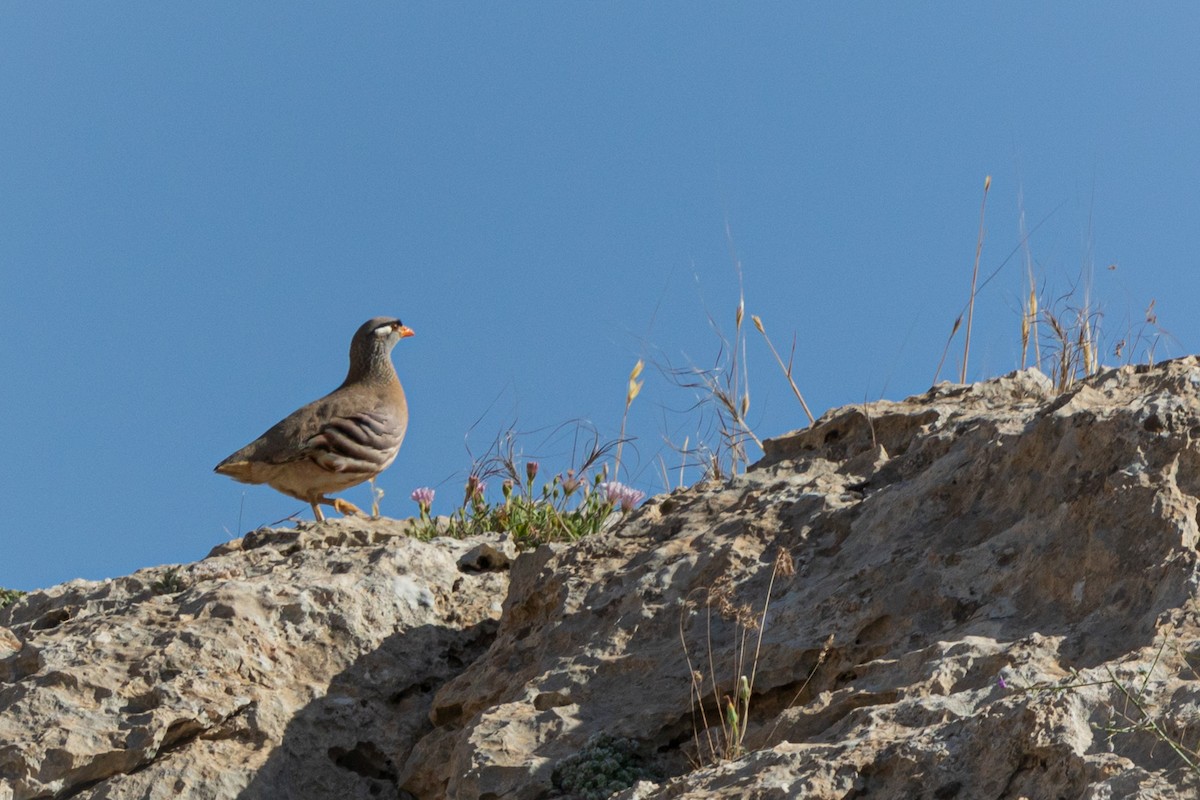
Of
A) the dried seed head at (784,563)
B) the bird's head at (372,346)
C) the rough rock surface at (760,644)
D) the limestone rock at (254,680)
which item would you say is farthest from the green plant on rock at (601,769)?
the bird's head at (372,346)

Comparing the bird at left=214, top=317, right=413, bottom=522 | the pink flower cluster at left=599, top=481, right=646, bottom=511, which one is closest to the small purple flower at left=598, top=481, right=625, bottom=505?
the pink flower cluster at left=599, top=481, right=646, bottom=511

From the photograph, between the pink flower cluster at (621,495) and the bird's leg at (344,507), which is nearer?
the pink flower cluster at (621,495)

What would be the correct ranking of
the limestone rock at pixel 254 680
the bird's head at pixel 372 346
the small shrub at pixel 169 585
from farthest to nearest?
the bird's head at pixel 372 346
the small shrub at pixel 169 585
the limestone rock at pixel 254 680

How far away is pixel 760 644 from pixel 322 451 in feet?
20.2

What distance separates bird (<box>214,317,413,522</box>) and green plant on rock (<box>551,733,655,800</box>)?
5815 millimetres

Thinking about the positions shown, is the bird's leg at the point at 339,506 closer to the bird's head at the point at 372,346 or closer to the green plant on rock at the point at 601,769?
the bird's head at the point at 372,346

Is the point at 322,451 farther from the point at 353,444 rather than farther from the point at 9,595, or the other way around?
the point at 9,595

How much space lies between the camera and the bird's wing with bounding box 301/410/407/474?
9594 millimetres

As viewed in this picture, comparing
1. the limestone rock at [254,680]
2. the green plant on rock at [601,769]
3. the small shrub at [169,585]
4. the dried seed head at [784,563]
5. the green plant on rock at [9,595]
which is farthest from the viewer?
the green plant on rock at [9,595]

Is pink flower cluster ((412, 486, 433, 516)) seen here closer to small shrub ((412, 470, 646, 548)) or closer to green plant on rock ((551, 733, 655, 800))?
small shrub ((412, 470, 646, 548))

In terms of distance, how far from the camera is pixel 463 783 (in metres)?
3.85

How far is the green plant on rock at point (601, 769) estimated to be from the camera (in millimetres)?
3686

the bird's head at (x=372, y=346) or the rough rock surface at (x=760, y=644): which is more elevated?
the bird's head at (x=372, y=346)

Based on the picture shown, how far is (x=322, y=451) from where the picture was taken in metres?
9.60
